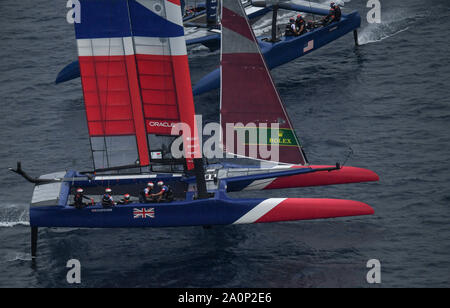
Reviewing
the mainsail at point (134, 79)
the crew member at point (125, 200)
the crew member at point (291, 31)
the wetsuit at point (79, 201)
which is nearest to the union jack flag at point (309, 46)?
the crew member at point (291, 31)

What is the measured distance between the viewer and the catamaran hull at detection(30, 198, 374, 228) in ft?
121

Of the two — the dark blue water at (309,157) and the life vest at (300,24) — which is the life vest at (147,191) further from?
the life vest at (300,24)

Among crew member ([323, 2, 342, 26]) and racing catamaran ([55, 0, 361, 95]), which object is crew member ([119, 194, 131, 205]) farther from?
crew member ([323, 2, 342, 26])

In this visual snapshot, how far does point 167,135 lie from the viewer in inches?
1522

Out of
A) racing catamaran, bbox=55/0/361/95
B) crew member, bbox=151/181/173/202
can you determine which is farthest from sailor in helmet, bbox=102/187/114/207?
racing catamaran, bbox=55/0/361/95

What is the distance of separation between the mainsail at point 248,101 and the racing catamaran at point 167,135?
0.04m

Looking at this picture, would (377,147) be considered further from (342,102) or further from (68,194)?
(68,194)

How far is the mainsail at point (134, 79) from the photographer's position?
36719 mm

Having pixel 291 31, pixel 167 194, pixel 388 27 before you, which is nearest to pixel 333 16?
pixel 291 31

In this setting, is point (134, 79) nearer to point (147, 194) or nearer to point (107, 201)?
point (147, 194)

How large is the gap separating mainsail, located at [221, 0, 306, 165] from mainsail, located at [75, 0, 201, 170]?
1762 millimetres

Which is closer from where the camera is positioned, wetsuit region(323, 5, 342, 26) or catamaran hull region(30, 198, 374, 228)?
catamaran hull region(30, 198, 374, 228)
